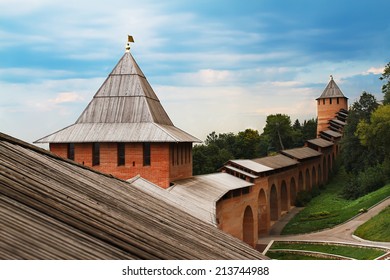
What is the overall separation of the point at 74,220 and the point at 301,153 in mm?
19372

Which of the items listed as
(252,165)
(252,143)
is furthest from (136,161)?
(252,143)

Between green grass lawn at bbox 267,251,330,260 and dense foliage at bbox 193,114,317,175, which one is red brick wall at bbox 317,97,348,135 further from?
A: green grass lawn at bbox 267,251,330,260

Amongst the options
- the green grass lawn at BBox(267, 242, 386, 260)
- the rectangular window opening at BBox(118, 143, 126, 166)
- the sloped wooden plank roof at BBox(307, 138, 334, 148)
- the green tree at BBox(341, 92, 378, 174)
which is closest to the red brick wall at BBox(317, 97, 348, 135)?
the sloped wooden plank roof at BBox(307, 138, 334, 148)

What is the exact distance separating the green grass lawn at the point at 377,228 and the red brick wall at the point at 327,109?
34.1 feet

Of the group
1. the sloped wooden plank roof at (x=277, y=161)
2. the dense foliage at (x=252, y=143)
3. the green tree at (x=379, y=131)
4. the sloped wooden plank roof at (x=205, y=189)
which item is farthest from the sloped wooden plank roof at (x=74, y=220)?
the dense foliage at (x=252, y=143)

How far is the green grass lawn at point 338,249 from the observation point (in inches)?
289

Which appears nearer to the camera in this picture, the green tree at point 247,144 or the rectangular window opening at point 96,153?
the rectangular window opening at point 96,153

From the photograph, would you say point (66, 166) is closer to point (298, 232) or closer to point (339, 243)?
point (339, 243)

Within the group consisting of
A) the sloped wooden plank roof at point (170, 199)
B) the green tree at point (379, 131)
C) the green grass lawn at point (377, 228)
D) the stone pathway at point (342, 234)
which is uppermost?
the green tree at point (379, 131)

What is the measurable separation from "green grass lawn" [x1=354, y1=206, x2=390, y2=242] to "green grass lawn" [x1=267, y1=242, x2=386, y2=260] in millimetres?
644

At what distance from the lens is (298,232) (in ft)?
42.1

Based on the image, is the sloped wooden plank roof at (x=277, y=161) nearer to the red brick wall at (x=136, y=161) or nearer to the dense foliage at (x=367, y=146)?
the dense foliage at (x=367, y=146)

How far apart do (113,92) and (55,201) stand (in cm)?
784

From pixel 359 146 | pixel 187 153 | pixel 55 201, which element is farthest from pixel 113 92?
pixel 359 146
